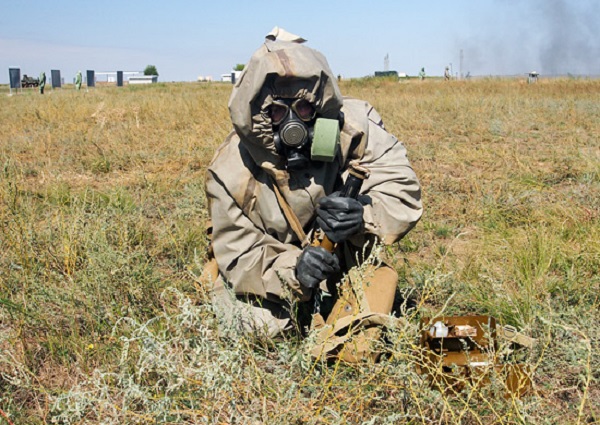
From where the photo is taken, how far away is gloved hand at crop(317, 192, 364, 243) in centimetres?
237

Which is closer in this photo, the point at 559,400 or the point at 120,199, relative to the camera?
the point at 559,400

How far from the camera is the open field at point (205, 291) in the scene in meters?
1.86

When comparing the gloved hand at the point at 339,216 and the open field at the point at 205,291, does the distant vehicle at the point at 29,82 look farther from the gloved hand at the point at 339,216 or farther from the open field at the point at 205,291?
→ the gloved hand at the point at 339,216

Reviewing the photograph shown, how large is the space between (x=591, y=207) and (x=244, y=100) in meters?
2.85

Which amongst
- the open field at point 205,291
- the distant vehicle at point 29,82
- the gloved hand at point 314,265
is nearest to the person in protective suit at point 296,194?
the gloved hand at point 314,265

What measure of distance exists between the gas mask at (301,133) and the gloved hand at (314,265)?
0.39m

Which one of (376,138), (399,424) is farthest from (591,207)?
(399,424)

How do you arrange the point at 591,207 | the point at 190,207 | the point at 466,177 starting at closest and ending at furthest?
1. the point at 591,207
2. the point at 190,207
3. the point at 466,177

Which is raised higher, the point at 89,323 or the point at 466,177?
the point at 466,177

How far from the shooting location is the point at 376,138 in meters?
2.73

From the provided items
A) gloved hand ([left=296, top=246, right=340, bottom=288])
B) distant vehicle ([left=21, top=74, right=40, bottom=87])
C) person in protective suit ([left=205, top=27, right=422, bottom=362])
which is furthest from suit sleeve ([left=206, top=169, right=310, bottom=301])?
distant vehicle ([left=21, top=74, right=40, bottom=87])

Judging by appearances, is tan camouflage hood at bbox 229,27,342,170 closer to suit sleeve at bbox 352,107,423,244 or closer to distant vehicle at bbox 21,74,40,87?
suit sleeve at bbox 352,107,423,244

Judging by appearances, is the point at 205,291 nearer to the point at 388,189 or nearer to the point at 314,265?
the point at 314,265

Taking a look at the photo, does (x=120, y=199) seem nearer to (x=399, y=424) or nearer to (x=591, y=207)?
(x=399, y=424)
